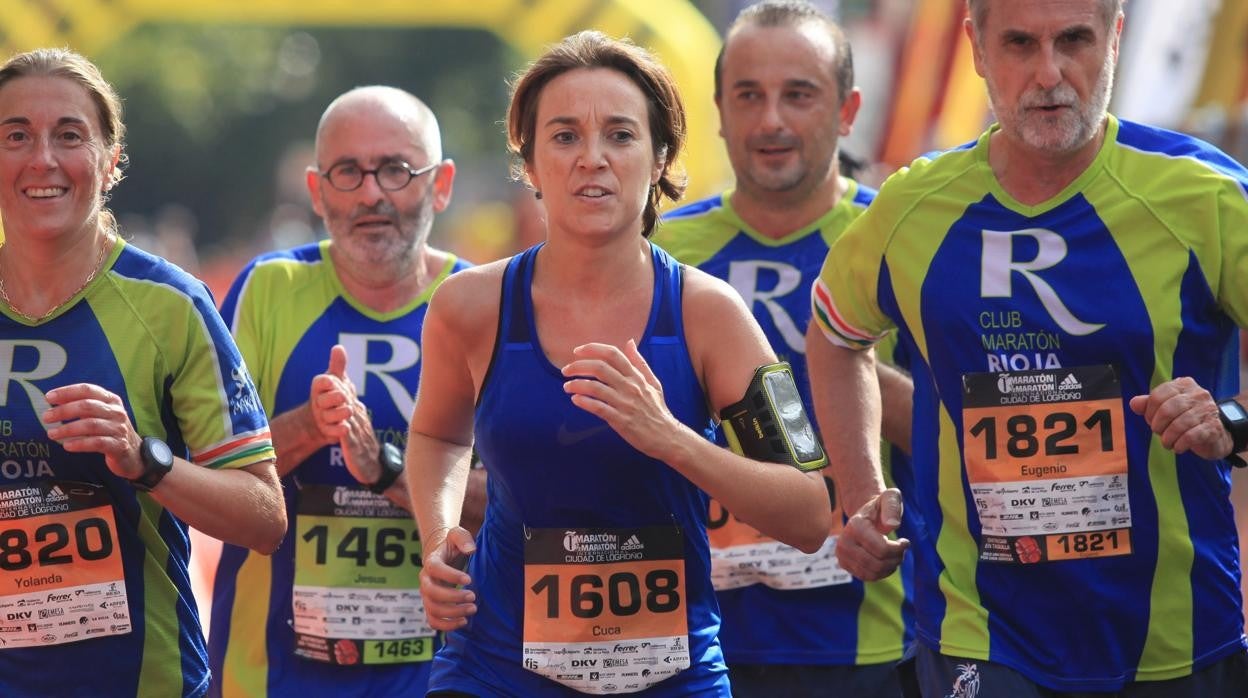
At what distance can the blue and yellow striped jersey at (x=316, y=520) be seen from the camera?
5500mm

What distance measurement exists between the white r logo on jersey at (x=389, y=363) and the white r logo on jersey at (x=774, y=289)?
3.43 feet

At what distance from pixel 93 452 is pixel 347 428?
1.04m

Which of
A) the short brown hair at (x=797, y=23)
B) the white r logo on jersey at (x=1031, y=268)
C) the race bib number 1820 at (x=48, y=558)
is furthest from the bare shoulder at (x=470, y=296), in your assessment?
the short brown hair at (x=797, y=23)

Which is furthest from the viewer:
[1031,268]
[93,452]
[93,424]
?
[1031,268]

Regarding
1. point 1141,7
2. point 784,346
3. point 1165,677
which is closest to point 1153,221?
point 1165,677

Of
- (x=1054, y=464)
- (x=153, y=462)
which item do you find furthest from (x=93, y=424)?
(x=1054, y=464)

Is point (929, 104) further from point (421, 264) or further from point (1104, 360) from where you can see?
point (1104, 360)

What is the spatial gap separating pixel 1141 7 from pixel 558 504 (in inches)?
454

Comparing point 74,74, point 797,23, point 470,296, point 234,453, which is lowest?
point 234,453

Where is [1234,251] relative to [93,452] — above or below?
above

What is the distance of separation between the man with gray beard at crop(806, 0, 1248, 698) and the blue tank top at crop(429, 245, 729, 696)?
734 millimetres

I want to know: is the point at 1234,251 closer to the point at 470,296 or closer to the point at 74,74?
the point at 470,296

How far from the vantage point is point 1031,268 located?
443 centimetres

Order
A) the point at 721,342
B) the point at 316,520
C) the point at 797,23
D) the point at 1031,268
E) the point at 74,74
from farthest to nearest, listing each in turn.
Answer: the point at 797,23
the point at 316,520
the point at 74,74
the point at 1031,268
the point at 721,342
